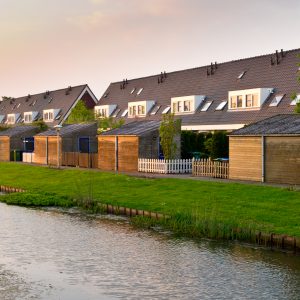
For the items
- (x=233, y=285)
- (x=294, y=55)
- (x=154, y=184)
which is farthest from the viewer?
(x=294, y=55)

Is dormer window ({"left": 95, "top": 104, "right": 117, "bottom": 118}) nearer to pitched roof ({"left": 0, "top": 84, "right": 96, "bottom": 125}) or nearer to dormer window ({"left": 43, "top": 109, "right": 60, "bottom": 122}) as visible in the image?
pitched roof ({"left": 0, "top": 84, "right": 96, "bottom": 125})

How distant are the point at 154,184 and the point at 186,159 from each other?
8.90m

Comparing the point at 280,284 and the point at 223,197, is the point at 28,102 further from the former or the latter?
the point at 280,284

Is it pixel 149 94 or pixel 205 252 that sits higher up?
pixel 149 94

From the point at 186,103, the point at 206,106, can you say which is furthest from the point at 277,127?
the point at 186,103

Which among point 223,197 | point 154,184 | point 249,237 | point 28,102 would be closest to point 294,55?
point 154,184

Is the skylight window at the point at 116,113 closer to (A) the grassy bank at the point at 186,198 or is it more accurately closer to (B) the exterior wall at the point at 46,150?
(B) the exterior wall at the point at 46,150

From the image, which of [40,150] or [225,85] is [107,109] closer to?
[40,150]

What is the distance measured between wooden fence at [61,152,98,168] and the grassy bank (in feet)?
17.3

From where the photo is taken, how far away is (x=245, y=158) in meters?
36.0

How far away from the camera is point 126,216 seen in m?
28.7

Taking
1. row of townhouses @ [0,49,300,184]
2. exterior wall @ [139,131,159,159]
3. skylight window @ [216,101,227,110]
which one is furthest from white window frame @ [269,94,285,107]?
exterior wall @ [139,131,159,159]

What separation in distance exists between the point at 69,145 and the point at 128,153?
11632 millimetres

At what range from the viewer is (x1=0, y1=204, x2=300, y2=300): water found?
1593 cm
